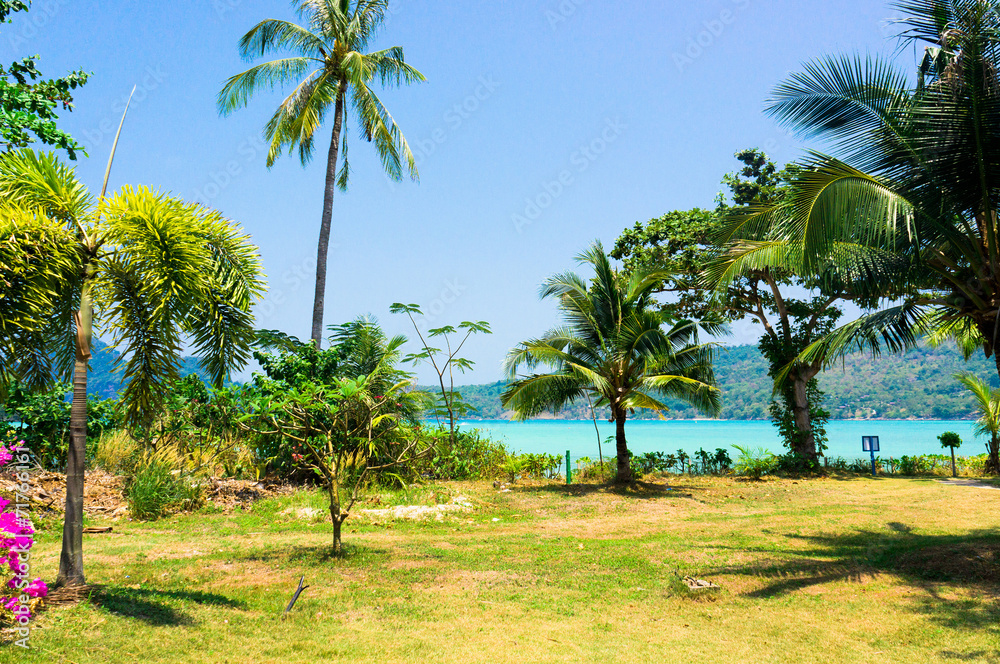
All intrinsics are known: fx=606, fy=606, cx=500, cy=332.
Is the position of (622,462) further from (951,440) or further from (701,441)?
(701,441)

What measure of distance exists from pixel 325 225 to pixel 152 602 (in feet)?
43.6

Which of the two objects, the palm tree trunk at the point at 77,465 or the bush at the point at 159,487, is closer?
the palm tree trunk at the point at 77,465

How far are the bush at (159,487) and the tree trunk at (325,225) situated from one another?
5.48 m

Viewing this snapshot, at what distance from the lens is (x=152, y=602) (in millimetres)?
5770

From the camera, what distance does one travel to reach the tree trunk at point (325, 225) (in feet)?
55.9

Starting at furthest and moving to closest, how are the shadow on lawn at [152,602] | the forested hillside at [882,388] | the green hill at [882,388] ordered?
the green hill at [882,388] < the forested hillside at [882,388] < the shadow on lawn at [152,602]


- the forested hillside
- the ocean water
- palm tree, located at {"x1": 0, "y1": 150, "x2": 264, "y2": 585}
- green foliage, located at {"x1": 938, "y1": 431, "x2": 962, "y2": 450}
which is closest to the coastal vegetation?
palm tree, located at {"x1": 0, "y1": 150, "x2": 264, "y2": 585}

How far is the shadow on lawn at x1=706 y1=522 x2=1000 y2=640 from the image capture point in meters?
5.79

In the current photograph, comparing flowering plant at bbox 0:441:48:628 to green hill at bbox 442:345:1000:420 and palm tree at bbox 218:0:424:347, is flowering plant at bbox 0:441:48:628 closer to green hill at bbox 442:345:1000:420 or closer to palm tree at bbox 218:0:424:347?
palm tree at bbox 218:0:424:347

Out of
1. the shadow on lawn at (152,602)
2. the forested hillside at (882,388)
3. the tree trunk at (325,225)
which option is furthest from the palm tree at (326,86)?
the forested hillside at (882,388)

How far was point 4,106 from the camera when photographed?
30.9 feet

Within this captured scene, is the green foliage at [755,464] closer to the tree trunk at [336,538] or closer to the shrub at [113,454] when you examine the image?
the tree trunk at [336,538]

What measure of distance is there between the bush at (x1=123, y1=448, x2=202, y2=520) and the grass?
1.48 ft

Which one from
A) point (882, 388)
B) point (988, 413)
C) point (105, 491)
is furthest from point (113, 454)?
point (882, 388)
